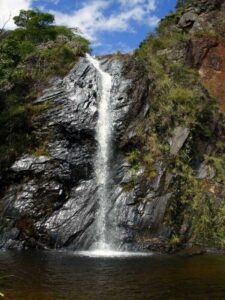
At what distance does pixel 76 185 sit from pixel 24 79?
10.3 meters

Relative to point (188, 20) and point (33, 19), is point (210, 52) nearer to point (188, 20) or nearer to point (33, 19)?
point (188, 20)

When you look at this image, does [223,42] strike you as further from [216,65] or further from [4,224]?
[4,224]

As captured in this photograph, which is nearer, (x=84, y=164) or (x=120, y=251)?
(x=120, y=251)

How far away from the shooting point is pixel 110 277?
16.5 m

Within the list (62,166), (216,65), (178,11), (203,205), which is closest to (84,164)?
(62,166)

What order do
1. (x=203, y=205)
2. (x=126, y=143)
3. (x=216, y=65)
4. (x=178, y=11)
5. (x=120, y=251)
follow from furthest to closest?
(x=178, y=11) < (x=216, y=65) < (x=126, y=143) < (x=203, y=205) < (x=120, y=251)

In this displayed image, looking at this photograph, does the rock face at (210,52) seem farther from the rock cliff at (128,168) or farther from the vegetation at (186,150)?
the rock cliff at (128,168)

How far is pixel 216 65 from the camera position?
40.3 meters

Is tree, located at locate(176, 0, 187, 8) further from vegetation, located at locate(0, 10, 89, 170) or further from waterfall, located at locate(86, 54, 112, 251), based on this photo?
waterfall, located at locate(86, 54, 112, 251)

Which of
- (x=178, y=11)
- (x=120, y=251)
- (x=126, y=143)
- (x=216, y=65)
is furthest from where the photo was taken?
(x=178, y=11)

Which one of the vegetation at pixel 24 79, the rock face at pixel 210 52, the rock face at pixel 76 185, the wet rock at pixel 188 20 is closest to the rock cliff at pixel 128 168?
the rock face at pixel 76 185

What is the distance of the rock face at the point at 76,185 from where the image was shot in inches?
1011

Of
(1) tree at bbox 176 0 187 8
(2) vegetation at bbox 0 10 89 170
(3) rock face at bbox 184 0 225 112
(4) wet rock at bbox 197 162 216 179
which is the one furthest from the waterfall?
(1) tree at bbox 176 0 187 8

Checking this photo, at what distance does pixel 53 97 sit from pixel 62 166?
583 cm
